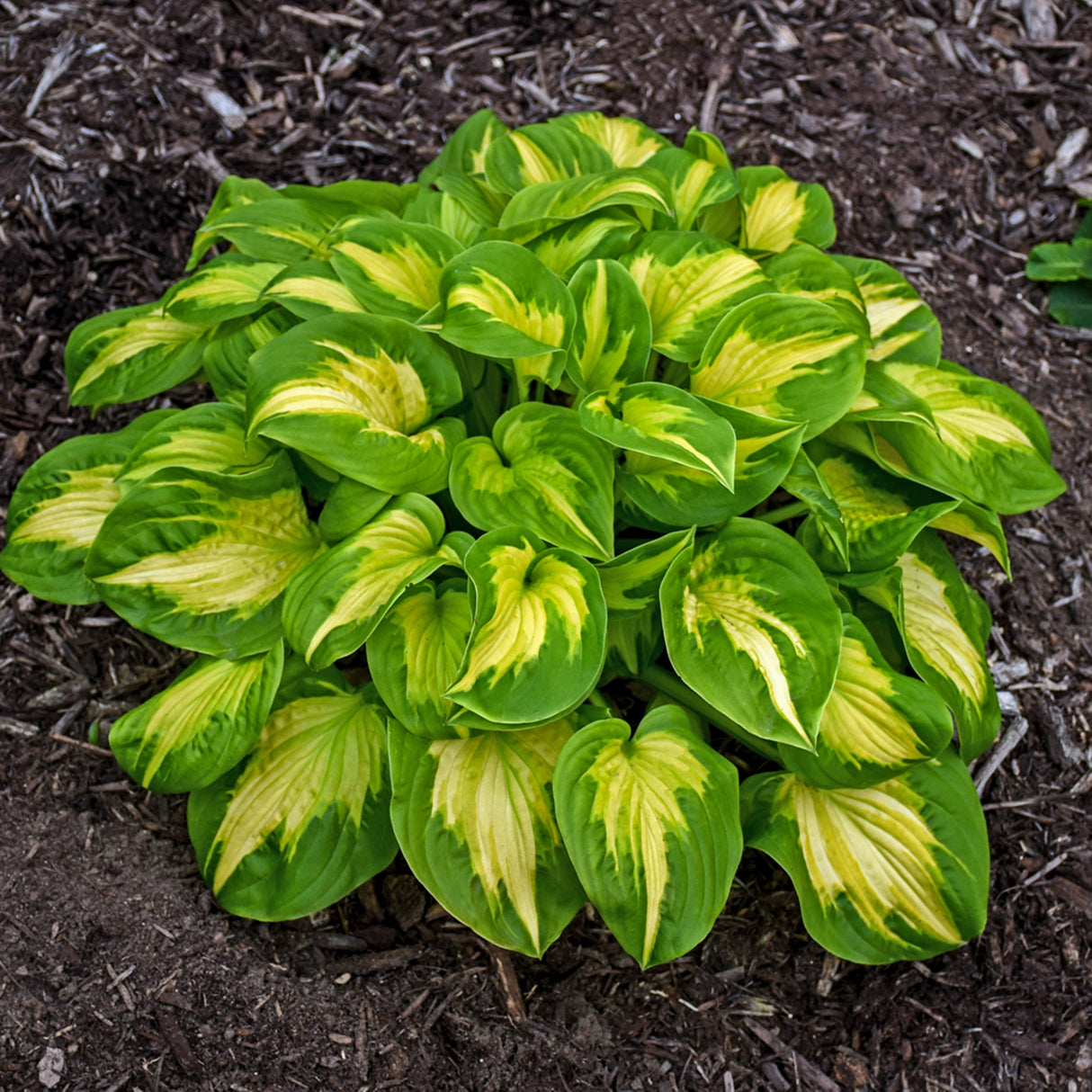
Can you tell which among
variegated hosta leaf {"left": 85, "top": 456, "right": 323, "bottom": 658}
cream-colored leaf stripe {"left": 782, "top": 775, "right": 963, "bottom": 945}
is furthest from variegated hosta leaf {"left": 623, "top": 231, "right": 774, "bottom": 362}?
cream-colored leaf stripe {"left": 782, "top": 775, "right": 963, "bottom": 945}

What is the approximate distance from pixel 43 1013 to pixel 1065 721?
260cm

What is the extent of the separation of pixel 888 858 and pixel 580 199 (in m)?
1.67

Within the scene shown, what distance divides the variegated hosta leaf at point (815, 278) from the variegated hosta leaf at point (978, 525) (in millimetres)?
501

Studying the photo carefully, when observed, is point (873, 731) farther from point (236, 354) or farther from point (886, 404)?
point (236, 354)

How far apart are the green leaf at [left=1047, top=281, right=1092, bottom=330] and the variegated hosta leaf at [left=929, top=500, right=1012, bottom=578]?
4.31ft

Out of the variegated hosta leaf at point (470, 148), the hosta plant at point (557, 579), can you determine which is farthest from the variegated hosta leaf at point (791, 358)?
the variegated hosta leaf at point (470, 148)

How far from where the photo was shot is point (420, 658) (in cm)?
199

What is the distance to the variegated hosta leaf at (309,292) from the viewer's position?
225cm

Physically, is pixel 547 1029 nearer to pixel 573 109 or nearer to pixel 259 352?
pixel 259 352

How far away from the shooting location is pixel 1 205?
318 centimetres

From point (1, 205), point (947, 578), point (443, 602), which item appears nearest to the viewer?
point (443, 602)

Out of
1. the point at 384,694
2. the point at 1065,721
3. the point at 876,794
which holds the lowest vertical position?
the point at 1065,721

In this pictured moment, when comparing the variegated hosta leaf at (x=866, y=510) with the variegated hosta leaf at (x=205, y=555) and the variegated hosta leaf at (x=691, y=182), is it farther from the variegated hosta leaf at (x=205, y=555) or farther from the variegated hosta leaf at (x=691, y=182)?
the variegated hosta leaf at (x=205, y=555)

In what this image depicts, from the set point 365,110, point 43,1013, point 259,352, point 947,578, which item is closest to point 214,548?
point 259,352
